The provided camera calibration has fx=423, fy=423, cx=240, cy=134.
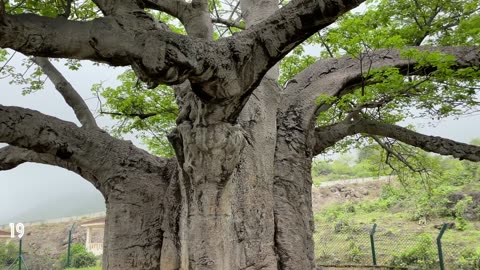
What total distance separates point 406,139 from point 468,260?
18.7ft

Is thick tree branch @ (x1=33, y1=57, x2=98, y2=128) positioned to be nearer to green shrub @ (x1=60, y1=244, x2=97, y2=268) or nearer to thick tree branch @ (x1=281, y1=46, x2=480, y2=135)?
thick tree branch @ (x1=281, y1=46, x2=480, y2=135)

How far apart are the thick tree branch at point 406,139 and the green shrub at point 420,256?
5436 millimetres

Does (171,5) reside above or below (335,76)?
above

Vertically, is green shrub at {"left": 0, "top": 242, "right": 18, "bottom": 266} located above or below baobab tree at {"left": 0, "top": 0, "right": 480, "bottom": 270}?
below

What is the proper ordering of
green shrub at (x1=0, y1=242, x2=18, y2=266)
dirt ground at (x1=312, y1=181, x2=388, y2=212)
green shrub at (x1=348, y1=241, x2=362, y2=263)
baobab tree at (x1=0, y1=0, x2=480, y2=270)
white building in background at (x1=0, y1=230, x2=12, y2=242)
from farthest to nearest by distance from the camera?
dirt ground at (x1=312, y1=181, x2=388, y2=212) < white building in background at (x1=0, y1=230, x2=12, y2=242) < green shrub at (x1=0, y1=242, x2=18, y2=266) < green shrub at (x1=348, y1=241, x2=362, y2=263) < baobab tree at (x1=0, y1=0, x2=480, y2=270)

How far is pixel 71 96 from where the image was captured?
5.00 m

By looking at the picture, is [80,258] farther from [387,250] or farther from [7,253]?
[387,250]

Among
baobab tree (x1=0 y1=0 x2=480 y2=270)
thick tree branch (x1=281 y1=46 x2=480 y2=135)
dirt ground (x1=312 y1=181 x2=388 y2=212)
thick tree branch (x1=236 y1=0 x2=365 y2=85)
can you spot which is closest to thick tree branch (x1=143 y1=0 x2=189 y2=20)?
baobab tree (x1=0 y1=0 x2=480 y2=270)

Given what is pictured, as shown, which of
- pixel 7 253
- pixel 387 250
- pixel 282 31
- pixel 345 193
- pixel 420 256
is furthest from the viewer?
pixel 345 193

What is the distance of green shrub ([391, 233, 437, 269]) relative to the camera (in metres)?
9.24

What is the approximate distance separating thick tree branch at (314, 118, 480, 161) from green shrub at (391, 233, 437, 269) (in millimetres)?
5436

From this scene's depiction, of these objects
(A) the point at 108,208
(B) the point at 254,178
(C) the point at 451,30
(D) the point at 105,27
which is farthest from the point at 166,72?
(C) the point at 451,30

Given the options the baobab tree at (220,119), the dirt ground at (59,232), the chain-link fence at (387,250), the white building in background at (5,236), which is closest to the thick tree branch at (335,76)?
the baobab tree at (220,119)

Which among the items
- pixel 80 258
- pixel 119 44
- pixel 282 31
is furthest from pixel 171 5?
pixel 80 258
